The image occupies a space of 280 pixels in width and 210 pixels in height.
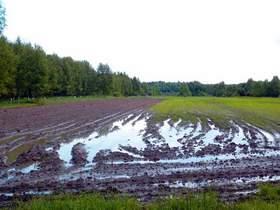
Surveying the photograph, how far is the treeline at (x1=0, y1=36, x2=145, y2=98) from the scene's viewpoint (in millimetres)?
64875

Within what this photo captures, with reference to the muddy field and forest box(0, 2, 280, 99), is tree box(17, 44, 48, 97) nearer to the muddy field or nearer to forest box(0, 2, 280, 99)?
forest box(0, 2, 280, 99)

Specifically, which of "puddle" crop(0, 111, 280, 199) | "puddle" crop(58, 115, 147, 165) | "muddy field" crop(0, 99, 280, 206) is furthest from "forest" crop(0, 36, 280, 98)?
"puddle" crop(0, 111, 280, 199)

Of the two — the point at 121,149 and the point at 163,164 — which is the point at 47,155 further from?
the point at 163,164

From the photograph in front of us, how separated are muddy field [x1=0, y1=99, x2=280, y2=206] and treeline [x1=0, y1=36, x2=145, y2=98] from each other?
130 ft

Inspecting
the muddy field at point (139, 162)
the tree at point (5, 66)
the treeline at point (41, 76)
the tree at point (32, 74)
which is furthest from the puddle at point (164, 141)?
the tree at point (32, 74)

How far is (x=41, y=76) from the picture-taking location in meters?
Result: 78.4

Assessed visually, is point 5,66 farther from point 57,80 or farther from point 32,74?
point 57,80

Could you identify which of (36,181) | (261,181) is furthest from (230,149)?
(36,181)

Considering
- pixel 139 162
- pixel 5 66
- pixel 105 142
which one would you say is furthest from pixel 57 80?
pixel 139 162

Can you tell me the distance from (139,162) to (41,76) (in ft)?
214

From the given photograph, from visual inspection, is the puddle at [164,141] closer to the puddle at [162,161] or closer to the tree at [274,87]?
the puddle at [162,161]

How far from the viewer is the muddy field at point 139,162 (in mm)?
11922

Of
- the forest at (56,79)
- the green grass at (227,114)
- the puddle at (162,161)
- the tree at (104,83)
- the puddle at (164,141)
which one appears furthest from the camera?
Answer: the tree at (104,83)

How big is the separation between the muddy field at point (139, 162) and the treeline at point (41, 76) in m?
39.7
